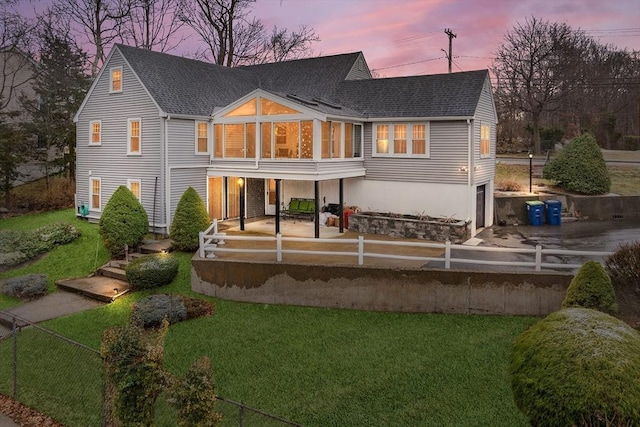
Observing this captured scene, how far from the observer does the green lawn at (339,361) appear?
7.80 meters

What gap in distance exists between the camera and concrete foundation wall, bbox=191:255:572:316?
11.9 meters

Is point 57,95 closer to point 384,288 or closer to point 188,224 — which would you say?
point 188,224

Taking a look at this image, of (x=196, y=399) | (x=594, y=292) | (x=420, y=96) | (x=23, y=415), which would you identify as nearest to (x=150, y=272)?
(x=23, y=415)

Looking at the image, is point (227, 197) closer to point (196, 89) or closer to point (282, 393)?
point (196, 89)

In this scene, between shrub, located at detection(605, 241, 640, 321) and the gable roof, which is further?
the gable roof

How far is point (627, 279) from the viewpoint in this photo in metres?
11.0

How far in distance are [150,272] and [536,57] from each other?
3724 cm

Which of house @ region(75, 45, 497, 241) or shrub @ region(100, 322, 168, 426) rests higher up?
house @ region(75, 45, 497, 241)

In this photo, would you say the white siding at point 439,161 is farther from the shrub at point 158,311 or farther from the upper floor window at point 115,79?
the upper floor window at point 115,79

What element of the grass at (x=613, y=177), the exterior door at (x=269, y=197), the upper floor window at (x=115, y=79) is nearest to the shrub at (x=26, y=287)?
the upper floor window at (x=115, y=79)

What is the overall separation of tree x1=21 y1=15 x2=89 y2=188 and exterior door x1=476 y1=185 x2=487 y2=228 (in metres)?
24.3

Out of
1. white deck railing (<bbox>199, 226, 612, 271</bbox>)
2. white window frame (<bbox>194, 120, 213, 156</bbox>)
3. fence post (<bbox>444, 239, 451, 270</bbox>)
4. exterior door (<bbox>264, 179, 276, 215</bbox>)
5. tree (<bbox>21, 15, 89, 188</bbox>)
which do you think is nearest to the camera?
white deck railing (<bbox>199, 226, 612, 271</bbox>)

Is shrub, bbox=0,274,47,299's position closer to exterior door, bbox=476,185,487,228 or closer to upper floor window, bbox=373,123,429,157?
upper floor window, bbox=373,123,429,157

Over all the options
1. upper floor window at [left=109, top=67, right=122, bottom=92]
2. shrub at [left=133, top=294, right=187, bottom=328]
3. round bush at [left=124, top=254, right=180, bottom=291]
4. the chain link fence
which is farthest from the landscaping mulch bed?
upper floor window at [left=109, top=67, right=122, bottom=92]
